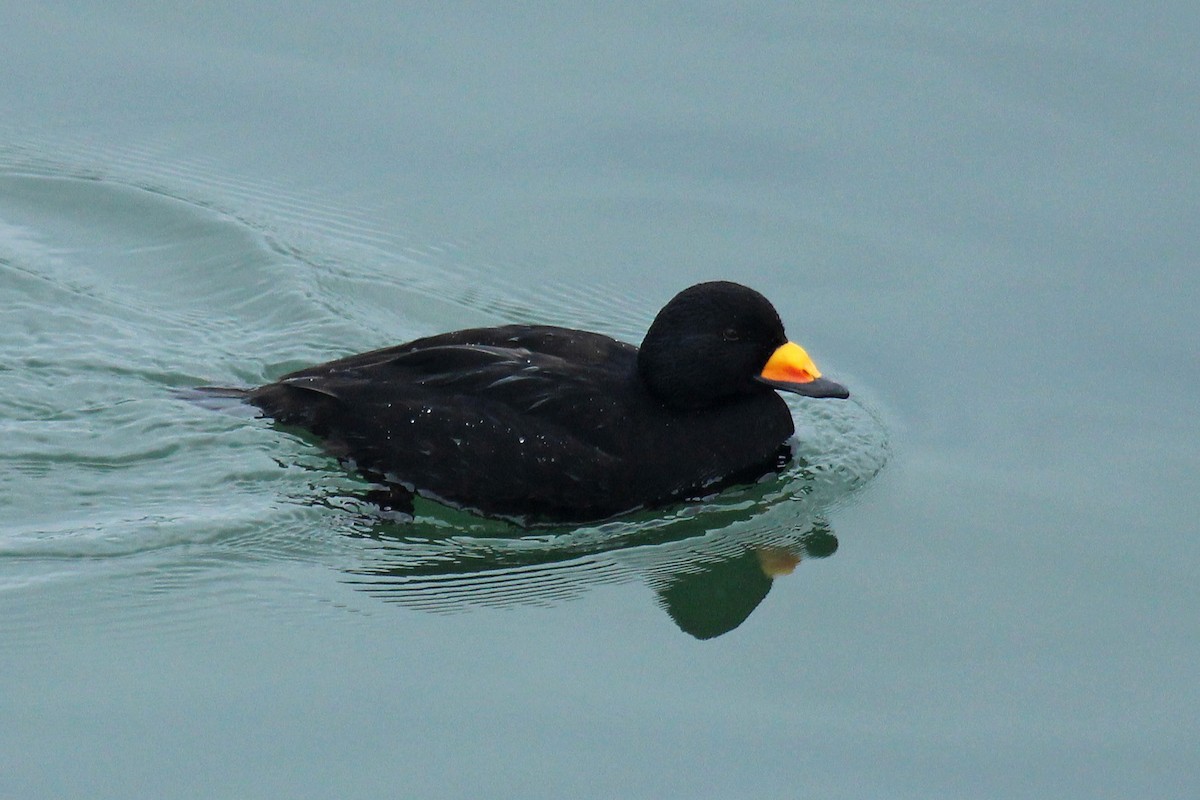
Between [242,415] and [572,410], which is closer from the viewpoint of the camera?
[572,410]

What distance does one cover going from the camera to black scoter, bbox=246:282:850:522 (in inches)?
313

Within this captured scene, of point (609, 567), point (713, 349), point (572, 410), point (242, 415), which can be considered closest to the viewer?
point (609, 567)

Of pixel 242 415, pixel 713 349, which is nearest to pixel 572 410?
pixel 713 349

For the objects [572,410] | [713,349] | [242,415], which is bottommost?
[242,415]

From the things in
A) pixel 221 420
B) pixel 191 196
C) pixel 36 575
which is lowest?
pixel 36 575

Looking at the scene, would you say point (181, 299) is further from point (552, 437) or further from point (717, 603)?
point (717, 603)

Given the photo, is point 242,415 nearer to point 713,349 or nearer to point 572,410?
point 572,410

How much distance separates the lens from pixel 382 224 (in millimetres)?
10094

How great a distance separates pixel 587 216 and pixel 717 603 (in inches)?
129

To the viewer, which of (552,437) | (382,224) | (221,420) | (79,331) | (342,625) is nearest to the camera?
(342,625)

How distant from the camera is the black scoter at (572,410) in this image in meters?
7.94

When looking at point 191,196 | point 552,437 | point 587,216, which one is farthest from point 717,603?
point 191,196

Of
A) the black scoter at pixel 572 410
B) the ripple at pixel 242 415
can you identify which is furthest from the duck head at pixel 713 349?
the ripple at pixel 242 415

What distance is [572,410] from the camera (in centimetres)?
799
